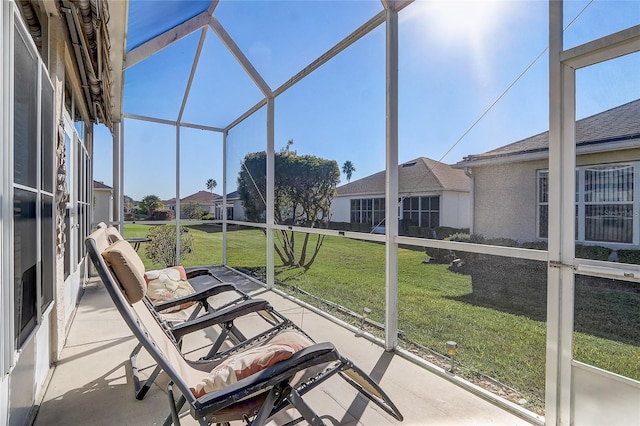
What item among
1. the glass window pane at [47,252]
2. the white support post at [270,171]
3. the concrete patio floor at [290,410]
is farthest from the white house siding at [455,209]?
the white support post at [270,171]

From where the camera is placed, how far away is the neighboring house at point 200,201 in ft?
23.6

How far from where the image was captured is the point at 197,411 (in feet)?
4.32

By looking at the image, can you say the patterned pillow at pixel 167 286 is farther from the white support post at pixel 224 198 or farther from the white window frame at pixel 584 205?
the white support post at pixel 224 198

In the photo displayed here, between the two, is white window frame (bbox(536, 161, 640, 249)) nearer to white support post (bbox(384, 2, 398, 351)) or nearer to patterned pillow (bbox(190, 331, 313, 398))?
white support post (bbox(384, 2, 398, 351))

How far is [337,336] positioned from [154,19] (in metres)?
4.25

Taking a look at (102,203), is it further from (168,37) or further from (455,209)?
(455,209)

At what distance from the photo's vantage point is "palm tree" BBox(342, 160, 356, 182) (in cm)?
434

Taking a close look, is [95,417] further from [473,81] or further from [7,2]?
[473,81]

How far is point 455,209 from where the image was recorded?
8.61ft

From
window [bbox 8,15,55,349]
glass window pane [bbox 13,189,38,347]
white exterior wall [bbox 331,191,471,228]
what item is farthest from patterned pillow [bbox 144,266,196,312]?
white exterior wall [bbox 331,191,471,228]

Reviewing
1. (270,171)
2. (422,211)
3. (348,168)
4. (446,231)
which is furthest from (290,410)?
(270,171)

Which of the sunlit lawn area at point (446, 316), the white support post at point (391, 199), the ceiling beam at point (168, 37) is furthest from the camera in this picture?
the ceiling beam at point (168, 37)

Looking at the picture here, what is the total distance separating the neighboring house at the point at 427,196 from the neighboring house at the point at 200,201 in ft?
16.0

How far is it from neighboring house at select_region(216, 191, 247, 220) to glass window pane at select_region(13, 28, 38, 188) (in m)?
5.03
